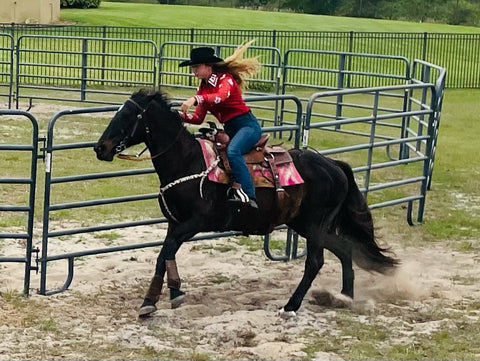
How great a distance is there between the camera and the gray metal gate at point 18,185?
24.2 ft

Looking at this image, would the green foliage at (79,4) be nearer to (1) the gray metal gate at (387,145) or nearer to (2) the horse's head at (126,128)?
(1) the gray metal gate at (387,145)

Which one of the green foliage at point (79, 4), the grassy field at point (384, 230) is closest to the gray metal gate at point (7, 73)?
the grassy field at point (384, 230)

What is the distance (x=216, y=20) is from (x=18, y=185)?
1448 inches

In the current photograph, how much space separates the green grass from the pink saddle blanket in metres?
34.7

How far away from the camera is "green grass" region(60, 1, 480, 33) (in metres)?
44.1

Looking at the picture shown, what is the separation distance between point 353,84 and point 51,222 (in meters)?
19.7

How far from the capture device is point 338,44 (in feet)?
125

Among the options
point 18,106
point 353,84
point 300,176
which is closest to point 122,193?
point 300,176

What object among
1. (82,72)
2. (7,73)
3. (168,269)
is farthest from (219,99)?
(7,73)

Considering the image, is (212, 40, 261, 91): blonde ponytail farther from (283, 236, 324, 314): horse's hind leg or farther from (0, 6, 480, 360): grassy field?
(0, 6, 480, 360): grassy field

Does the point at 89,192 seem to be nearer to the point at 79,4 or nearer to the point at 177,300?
the point at 177,300

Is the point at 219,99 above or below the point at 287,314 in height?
above

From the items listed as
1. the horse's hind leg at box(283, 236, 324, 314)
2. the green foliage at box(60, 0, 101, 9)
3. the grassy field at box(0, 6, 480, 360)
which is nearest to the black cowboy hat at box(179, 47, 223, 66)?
the horse's hind leg at box(283, 236, 324, 314)

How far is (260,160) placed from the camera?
7457 millimetres
